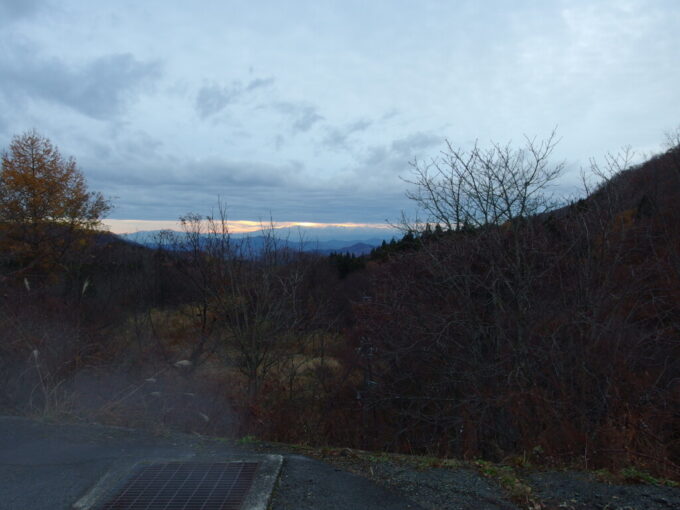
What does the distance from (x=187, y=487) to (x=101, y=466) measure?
84cm

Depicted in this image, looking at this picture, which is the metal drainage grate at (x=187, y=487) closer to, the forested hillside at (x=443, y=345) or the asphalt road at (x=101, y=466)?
the asphalt road at (x=101, y=466)

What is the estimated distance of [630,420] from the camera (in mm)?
5754

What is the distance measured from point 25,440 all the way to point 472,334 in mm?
6993

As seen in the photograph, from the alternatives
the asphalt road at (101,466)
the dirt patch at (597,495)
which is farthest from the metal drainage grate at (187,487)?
the dirt patch at (597,495)

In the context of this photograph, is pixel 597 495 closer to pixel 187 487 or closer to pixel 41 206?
pixel 187 487

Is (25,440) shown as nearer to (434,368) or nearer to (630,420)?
(630,420)

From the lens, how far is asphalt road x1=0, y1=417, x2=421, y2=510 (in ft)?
11.3

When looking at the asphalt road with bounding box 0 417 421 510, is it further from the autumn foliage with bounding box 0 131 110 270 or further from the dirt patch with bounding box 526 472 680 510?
the autumn foliage with bounding box 0 131 110 270

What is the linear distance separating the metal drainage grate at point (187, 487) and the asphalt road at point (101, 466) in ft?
0.72

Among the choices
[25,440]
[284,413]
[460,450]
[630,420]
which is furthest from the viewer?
[284,413]

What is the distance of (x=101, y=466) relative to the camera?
4.04 m

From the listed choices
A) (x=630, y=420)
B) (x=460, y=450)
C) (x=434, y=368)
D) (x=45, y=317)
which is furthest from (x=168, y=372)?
(x=630, y=420)

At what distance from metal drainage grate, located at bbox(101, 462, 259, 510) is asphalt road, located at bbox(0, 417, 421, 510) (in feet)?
0.72

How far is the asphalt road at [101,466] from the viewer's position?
11.3 ft
